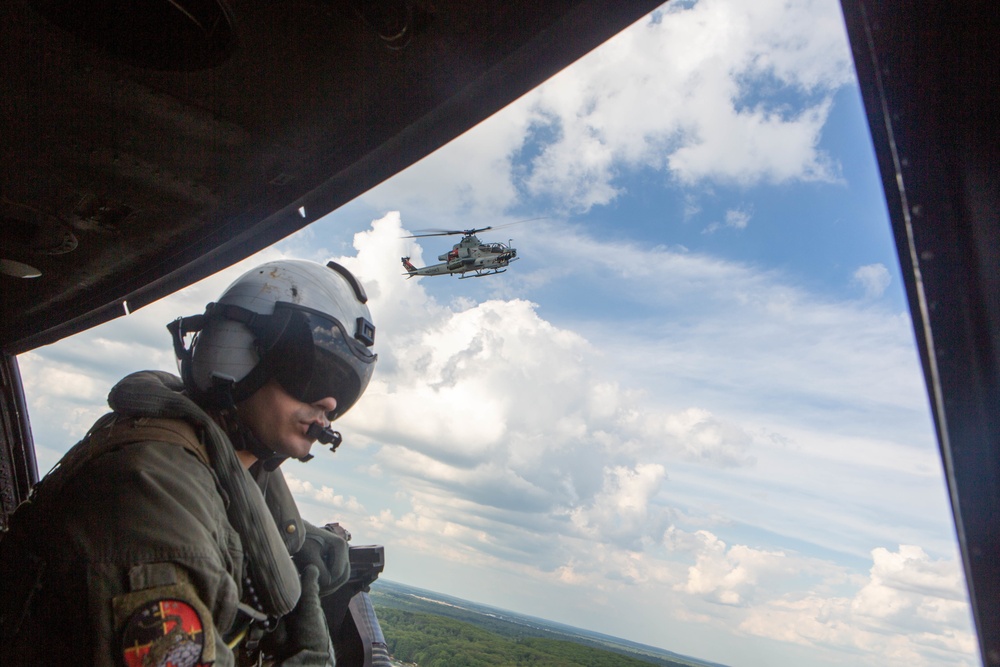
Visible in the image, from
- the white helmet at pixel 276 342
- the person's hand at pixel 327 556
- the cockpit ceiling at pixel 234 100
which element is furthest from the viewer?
the person's hand at pixel 327 556

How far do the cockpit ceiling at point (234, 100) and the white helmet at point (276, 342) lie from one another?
52 cm

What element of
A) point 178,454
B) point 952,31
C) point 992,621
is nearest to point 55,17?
point 178,454

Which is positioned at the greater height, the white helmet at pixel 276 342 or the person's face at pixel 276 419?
the white helmet at pixel 276 342

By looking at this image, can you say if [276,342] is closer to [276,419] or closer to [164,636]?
[276,419]

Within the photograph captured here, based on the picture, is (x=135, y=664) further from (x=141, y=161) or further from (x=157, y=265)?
(x=157, y=265)

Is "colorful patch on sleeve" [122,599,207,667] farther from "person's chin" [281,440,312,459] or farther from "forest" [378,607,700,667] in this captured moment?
"forest" [378,607,700,667]

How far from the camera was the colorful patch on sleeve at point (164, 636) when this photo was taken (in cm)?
115

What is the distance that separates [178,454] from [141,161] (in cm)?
149

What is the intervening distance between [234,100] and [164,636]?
1.64m

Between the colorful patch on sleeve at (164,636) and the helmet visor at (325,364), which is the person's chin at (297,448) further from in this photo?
the colorful patch on sleeve at (164,636)

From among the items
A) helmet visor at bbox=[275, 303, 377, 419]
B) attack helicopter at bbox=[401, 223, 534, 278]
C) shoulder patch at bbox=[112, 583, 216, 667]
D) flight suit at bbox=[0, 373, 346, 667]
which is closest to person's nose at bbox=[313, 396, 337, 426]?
helmet visor at bbox=[275, 303, 377, 419]

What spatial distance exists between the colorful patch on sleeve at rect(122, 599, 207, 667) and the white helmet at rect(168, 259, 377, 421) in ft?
2.48

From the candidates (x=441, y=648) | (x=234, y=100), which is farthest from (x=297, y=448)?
(x=441, y=648)

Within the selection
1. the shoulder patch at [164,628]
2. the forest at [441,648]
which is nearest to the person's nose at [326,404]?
the shoulder patch at [164,628]
